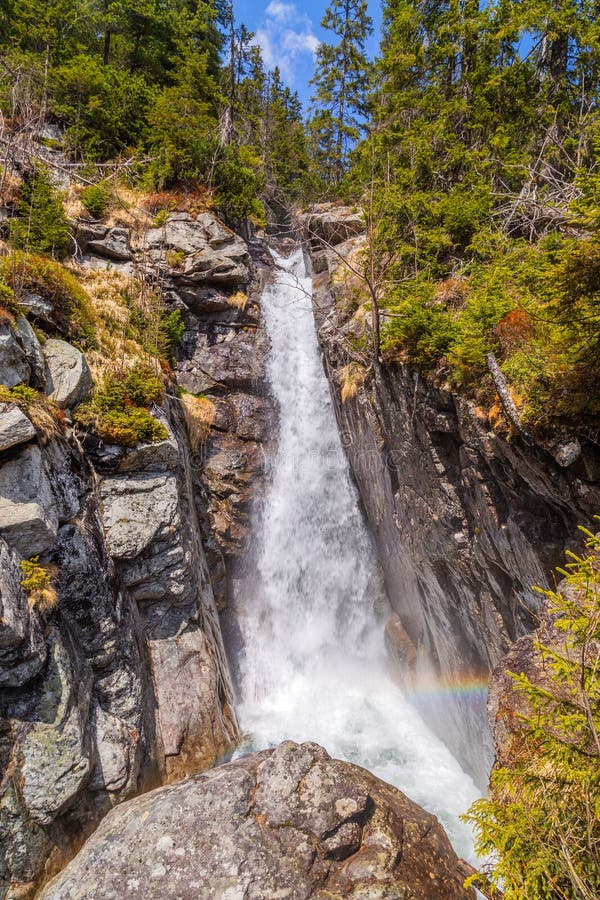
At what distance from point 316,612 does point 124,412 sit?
9048 millimetres

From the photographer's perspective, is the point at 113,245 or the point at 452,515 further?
the point at 113,245

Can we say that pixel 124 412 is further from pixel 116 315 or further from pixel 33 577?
pixel 33 577

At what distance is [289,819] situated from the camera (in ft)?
14.7

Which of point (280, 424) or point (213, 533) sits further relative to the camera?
point (280, 424)

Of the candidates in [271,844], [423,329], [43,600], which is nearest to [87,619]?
[43,600]

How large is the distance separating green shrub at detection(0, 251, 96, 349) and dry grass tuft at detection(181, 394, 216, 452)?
3.47m

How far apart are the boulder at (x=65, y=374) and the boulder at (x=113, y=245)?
6045mm

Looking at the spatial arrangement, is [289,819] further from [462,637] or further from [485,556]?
[462,637]

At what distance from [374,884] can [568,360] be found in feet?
20.7

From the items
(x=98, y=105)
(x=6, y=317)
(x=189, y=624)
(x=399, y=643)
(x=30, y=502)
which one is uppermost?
(x=98, y=105)

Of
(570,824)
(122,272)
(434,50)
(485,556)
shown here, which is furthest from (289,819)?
(434,50)

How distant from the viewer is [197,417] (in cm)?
1242

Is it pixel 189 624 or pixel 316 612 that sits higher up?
pixel 189 624

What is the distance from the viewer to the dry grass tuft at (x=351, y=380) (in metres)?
11.4
